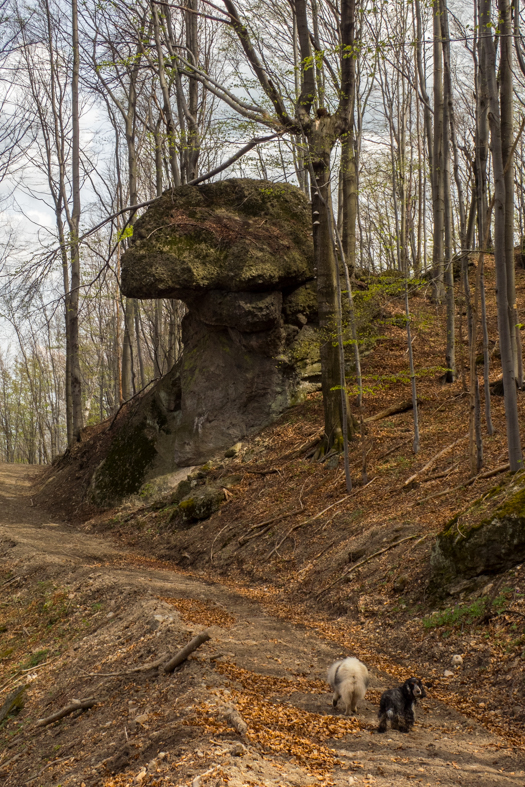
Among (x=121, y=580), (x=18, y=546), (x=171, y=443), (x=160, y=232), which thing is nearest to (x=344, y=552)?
(x=121, y=580)

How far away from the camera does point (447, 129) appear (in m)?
12.2

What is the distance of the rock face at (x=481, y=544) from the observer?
5.38 m

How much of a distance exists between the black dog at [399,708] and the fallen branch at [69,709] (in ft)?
8.09

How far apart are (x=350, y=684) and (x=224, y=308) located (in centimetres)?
1114

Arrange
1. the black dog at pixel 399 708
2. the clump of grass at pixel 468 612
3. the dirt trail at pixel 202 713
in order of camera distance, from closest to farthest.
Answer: the dirt trail at pixel 202 713, the black dog at pixel 399 708, the clump of grass at pixel 468 612

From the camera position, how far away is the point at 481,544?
557cm

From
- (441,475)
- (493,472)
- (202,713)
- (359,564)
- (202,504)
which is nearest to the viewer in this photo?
(202,713)

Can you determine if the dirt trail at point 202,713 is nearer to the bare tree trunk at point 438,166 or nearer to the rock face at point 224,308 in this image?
the rock face at point 224,308

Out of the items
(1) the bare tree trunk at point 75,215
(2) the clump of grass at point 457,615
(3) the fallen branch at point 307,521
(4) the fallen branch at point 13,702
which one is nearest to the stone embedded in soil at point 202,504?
(3) the fallen branch at point 307,521

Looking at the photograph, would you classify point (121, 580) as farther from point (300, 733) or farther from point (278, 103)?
point (278, 103)

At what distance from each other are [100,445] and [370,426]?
9.50 m

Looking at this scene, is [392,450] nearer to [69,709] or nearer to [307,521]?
[307,521]

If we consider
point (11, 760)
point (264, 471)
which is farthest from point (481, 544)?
point (264, 471)

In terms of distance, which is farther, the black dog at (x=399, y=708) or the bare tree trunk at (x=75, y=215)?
the bare tree trunk at (x=75, y=215)
